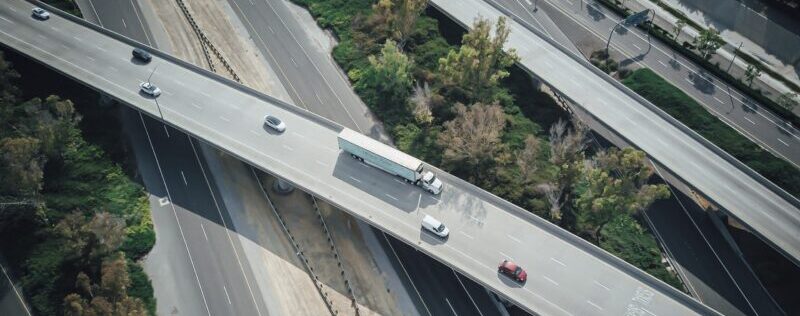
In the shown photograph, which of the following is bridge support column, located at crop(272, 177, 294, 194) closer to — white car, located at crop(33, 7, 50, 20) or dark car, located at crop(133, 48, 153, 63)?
dark car, located at crop(133, 48, 153, 63)

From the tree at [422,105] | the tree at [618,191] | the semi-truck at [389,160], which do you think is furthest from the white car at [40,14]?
the tree at [618,191]

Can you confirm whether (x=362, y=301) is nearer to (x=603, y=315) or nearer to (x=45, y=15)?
(x=603, y=315)

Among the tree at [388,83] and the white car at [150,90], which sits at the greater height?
the tree at [388,83]

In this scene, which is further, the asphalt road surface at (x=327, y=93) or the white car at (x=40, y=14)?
the white car at (x=40, y=14)

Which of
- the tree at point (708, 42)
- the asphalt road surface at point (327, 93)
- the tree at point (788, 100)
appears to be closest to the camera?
the asphalt road surface at point (327, 93)

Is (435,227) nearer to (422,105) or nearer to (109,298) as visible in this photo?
(422,105)

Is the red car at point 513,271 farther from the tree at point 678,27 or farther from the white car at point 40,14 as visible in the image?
the white car at point 40,14

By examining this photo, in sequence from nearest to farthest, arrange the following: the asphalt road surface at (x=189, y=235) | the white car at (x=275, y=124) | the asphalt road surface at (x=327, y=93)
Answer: the asphalt road surface at (x=189, y=235), the asphalt road surface at (x=327, y=93), the white car at (x=275, y=124)
